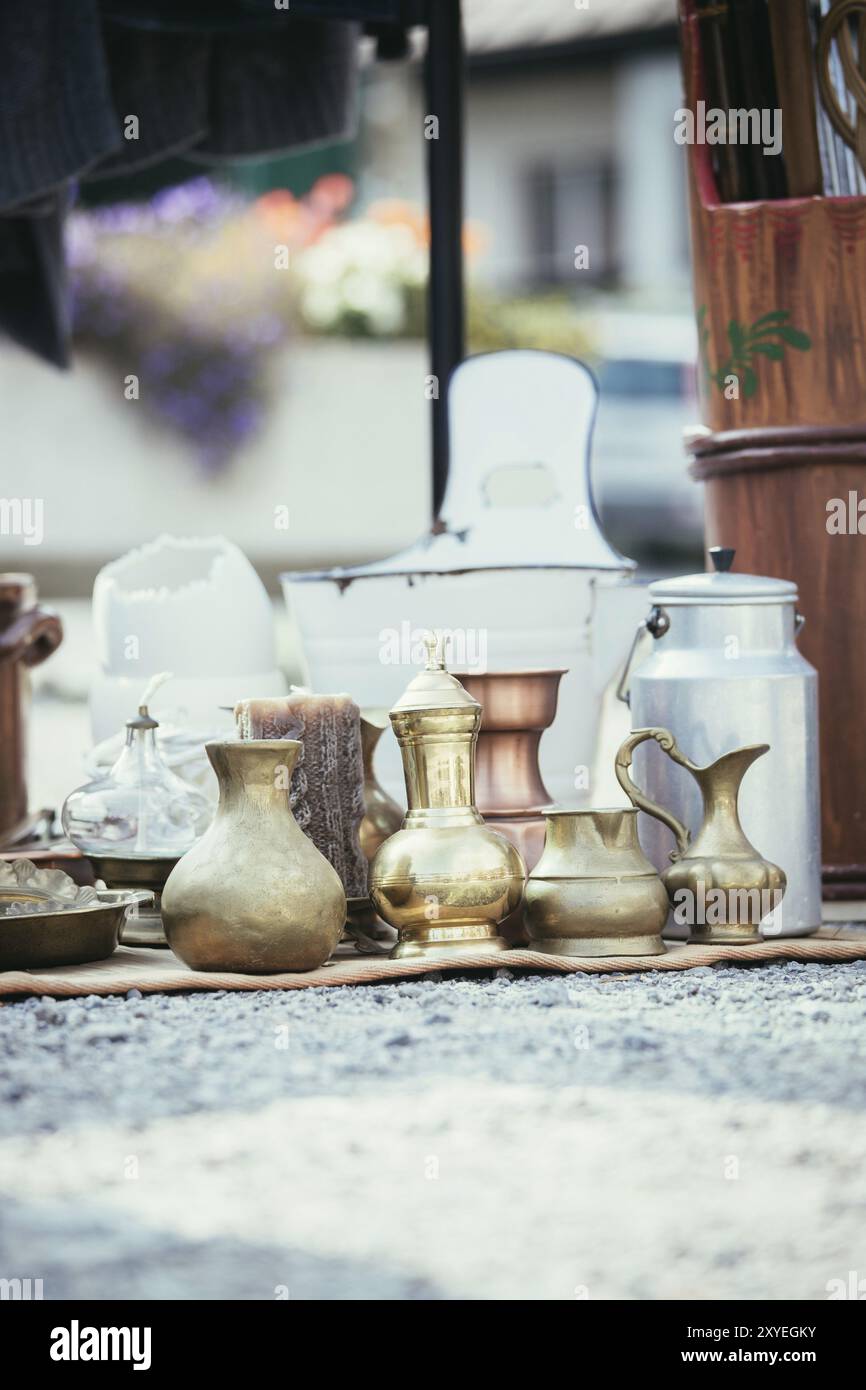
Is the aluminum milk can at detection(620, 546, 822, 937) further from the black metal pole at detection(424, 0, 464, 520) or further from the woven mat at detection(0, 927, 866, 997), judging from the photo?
the black metal pole at detection(424, 0, 464, 520)

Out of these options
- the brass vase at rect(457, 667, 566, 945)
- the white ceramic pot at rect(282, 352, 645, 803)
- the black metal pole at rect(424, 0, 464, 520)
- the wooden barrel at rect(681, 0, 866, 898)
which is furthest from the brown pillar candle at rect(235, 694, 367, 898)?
the black metal pole at rect(424, 0, 464, 520)

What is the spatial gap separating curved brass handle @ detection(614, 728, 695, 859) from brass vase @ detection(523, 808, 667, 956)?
0.29 ft

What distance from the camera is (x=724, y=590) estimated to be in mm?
2295

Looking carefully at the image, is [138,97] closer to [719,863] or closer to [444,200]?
[444,200]

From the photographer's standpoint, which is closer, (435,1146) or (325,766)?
(435,1146)

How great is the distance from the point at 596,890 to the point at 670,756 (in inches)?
9.6

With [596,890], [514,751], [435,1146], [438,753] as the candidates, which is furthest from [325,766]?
[435,1146]

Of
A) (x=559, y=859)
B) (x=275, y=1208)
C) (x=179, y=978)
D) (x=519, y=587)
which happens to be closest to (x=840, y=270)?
(x=519, y=587)

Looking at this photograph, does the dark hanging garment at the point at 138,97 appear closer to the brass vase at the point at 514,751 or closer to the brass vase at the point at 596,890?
the brass vase at the point at 514,751

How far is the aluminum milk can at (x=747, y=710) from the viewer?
7.51 feet

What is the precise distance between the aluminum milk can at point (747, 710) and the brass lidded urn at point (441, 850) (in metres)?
0.32

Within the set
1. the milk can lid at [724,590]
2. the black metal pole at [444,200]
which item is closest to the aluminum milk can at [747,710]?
the milk can lid at [724,590]

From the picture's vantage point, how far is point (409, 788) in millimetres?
2162

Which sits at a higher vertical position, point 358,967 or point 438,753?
point 438,753
